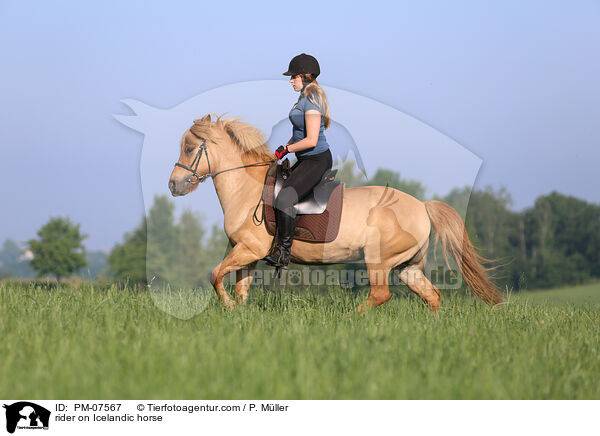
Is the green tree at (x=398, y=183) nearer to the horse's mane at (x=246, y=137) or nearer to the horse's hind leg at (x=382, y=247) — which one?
the horse's hind leg at (x=382, y=247)

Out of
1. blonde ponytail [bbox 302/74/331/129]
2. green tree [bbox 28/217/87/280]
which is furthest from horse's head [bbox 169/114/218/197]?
green tree [bbox 28/217/87/280]

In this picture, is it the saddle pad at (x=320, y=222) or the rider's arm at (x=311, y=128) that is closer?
the rider's arm at (x=311, y=128)

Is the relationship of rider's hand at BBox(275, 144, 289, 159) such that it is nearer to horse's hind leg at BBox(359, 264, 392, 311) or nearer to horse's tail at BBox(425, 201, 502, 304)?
horse's hind leg at BBox(359, 264, 392, 311)

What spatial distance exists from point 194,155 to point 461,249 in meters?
4.05

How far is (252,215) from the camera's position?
6680 mm

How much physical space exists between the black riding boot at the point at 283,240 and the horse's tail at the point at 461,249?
2158mm

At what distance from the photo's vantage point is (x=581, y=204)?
2333 inches

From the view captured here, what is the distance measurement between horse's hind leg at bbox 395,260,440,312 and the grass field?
2.75 ft

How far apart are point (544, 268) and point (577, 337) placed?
49.6 metres

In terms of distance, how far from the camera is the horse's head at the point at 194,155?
6.50 metres

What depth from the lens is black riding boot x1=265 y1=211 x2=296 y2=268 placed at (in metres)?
6.48

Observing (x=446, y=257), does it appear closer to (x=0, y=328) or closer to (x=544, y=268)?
(x=0, y=328)
